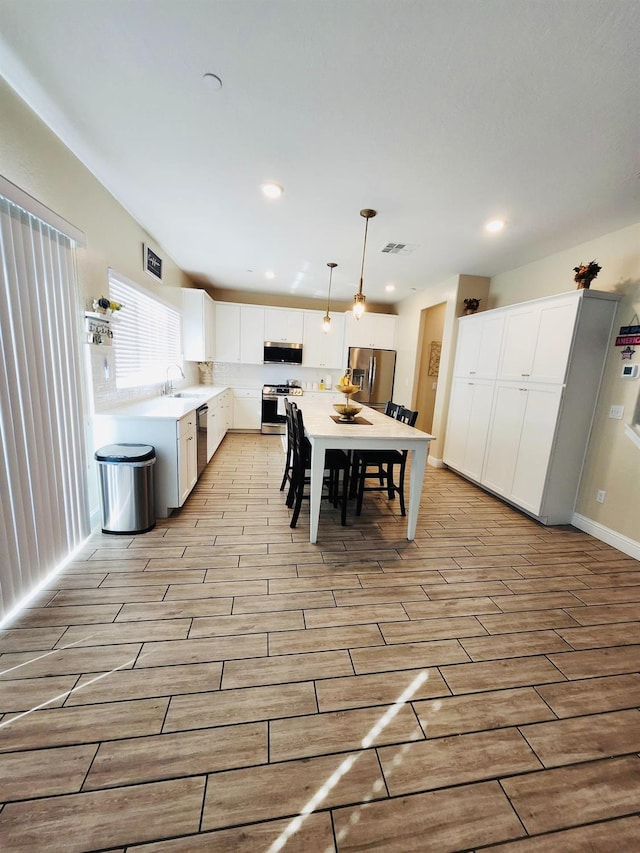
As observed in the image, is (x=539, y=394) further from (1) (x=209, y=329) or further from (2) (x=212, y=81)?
(1) (x=209, y=329)

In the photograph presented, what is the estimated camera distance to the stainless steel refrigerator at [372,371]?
20.5 ft

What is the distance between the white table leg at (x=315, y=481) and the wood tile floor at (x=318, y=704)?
0.22 metres

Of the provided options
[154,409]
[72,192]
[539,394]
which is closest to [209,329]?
[154,409]

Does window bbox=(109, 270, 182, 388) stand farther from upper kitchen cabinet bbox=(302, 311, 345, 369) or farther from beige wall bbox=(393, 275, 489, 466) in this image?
beige wall bbox=(393, 275, 489, 466)

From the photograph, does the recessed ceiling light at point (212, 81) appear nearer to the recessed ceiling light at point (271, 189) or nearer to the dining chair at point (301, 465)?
the recessed ceiling light at point (271, 189)

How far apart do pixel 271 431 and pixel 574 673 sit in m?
5.27

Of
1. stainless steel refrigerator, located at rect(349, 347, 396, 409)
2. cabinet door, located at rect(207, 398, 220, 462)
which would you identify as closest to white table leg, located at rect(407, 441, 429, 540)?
cabinet door, located at rect(207, 398, 220, 462)

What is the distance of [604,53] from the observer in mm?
1375

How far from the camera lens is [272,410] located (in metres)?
6.25

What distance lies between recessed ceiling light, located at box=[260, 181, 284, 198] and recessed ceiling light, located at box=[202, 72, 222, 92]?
864 mm

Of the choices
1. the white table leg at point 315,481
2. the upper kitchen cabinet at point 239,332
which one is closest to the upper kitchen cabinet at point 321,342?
the upper kitchen cabinet at point 239,332

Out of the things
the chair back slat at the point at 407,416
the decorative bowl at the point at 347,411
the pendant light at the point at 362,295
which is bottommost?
the chair back slat at the point at 407,416

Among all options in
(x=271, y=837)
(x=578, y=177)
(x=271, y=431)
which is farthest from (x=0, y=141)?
(x=271, y=431)

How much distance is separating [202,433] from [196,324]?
222 cm
